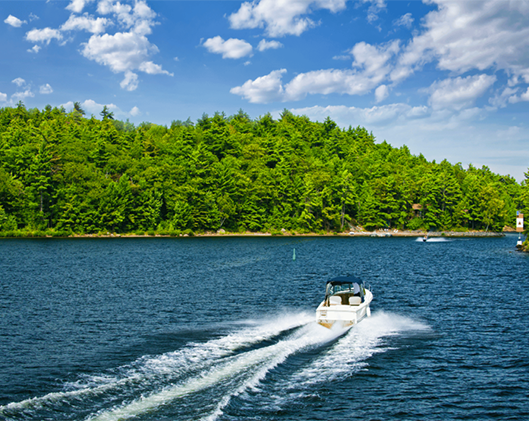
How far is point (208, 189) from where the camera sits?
132m

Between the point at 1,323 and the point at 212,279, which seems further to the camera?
the point at 212,279

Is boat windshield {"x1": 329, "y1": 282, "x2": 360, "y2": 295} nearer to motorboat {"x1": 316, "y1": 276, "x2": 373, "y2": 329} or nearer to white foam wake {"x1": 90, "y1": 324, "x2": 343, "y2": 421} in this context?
motorboat {"x1": 316, "y1": 276, "x2": 373, "y2": 329}

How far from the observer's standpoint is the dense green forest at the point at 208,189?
116 m

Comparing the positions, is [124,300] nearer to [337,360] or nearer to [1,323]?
[1,323]

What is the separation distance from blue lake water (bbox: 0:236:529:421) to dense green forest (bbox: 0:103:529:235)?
2978 inches

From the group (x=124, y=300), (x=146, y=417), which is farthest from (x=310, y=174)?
(x=146, y=417)

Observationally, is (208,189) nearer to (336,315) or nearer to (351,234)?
(351,234)

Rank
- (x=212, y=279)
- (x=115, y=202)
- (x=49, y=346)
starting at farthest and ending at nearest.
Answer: (x=115, y=202) → (x=212, y=279) → (x=49, y=346)

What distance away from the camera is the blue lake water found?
16.3 metres

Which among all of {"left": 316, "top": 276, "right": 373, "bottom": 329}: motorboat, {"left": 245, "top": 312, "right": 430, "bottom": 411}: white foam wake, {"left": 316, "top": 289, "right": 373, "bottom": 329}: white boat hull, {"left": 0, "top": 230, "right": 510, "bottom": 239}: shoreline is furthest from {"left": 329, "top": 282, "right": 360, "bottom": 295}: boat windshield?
{"left": 0, "top": 230, "right": 510, "bottom": 239}: shoreline

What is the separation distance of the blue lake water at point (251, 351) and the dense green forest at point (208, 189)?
248ft

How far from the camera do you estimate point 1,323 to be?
28.2m

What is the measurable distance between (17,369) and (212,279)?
29.6 m

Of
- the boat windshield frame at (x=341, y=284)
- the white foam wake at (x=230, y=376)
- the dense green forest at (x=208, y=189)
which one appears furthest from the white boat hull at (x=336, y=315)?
the dense green forest at (x=208, y=189)
